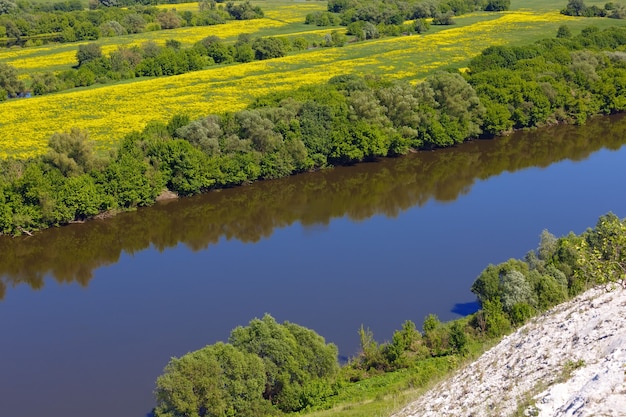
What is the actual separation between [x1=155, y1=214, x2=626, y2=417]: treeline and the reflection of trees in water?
56.2 ft

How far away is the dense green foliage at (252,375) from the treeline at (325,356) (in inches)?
1.2

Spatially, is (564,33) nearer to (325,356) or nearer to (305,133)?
(305,133)

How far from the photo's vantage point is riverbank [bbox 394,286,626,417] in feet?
35.6

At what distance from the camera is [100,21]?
4240 inches

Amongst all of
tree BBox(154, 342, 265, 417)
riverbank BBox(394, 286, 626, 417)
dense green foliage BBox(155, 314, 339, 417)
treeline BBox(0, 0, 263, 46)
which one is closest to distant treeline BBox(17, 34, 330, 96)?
treeline BBox(0, 0, 263, 46)

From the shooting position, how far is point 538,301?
25.7m

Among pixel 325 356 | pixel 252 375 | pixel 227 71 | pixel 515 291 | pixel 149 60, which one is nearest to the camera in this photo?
pixel 252 375

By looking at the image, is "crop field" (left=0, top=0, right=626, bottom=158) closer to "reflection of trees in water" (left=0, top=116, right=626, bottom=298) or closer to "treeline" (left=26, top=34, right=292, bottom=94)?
"treeline" (left=26, top=34, right=292, bottom=94)

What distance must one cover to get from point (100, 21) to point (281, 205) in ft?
247

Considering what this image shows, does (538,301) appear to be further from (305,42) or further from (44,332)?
(305,42)

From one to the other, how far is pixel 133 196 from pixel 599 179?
109ft

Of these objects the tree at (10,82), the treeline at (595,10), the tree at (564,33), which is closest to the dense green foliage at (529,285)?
the tree at (10,82)

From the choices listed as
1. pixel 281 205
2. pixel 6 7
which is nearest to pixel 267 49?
pixel 281 205

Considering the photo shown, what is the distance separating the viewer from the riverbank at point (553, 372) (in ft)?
35.6
